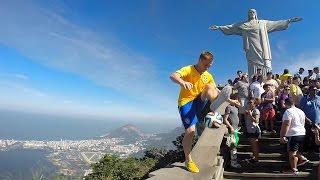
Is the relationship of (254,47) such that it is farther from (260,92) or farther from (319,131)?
(319,131)

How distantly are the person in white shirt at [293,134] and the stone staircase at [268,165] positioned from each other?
0.24 metres

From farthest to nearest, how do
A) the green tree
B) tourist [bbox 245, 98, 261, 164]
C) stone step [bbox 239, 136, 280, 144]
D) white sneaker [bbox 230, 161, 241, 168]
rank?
the green tree, stone step [bbox 239, 136, 280, 144], tourist [bbox 245, 98, 261, 164], white sneaker [bbox 230, 161, 241, 168]

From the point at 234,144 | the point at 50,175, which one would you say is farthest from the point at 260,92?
the point at 50,175

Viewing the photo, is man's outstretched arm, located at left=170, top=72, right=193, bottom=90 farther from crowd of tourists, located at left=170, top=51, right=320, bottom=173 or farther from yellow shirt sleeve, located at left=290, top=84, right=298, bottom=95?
yellow shirt sleeve, located at left=290, top=84, right=298, bottom=95

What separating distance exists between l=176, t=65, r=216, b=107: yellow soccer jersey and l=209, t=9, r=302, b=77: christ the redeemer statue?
14210 mm

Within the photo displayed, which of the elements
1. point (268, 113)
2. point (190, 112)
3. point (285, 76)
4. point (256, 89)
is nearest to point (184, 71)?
point (190, 112)

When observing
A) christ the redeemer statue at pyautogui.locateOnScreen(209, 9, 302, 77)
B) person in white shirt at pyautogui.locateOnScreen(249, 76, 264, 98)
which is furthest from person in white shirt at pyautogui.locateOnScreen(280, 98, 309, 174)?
christ the redeemer statue at pyautogui.locateOnScreen(209, 9, 302, 77)

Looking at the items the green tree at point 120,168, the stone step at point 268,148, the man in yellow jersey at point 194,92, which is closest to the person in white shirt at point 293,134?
the stone step at point 268,148

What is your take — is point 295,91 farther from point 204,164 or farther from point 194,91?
point 194,91

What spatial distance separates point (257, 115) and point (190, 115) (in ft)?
11.5

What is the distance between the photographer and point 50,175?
6.68m

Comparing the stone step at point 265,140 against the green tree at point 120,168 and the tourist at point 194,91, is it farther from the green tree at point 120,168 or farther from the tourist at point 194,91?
the green tree at point 120,168

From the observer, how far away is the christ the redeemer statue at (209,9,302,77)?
66.0 feet

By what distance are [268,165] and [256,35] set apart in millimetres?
13229
